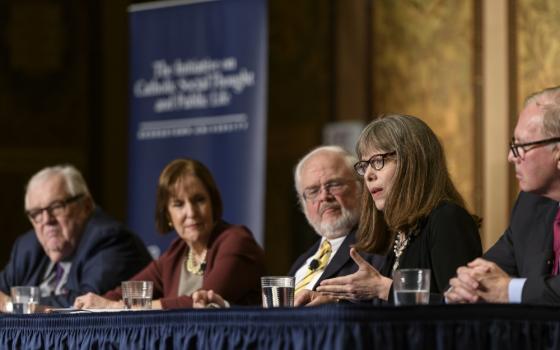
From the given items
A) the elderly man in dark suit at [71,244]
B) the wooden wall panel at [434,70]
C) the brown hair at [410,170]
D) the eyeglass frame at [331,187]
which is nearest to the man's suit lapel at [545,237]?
the brown hair at [410,170]

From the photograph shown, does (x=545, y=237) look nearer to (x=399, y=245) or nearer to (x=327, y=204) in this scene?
(x=399, y=245)

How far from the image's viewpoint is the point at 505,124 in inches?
244

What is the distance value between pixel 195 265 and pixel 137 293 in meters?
1.13

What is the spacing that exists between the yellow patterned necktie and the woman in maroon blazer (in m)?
0.30

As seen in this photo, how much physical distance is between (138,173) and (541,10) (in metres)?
2.46

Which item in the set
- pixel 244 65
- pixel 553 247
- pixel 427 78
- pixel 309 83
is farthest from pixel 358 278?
pixel 309 83

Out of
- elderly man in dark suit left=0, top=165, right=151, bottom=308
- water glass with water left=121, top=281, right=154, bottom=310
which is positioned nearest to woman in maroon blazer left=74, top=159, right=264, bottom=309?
elderly man in dark suit left=0, top=165, right=151, bottom=308

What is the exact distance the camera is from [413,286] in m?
2.53

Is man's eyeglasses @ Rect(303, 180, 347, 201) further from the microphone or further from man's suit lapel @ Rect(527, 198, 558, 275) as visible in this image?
man's suit lapel @ Rect(527, 198, 558, 275)

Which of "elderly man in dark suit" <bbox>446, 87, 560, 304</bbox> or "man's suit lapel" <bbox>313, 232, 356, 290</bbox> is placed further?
"man's suit lapel" <bbox>313, 232, 356, 290</bbox>

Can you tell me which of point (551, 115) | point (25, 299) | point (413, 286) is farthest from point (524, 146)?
point (25, 299)

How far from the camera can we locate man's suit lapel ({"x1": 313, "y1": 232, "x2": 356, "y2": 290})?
368 cm

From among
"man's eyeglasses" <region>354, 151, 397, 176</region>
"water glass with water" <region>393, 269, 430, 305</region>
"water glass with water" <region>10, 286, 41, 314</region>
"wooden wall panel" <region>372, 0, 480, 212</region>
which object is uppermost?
"wooden wall panel" <region>372, 0, 480, 212</region>

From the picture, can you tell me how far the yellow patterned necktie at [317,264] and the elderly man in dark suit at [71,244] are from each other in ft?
3.21
